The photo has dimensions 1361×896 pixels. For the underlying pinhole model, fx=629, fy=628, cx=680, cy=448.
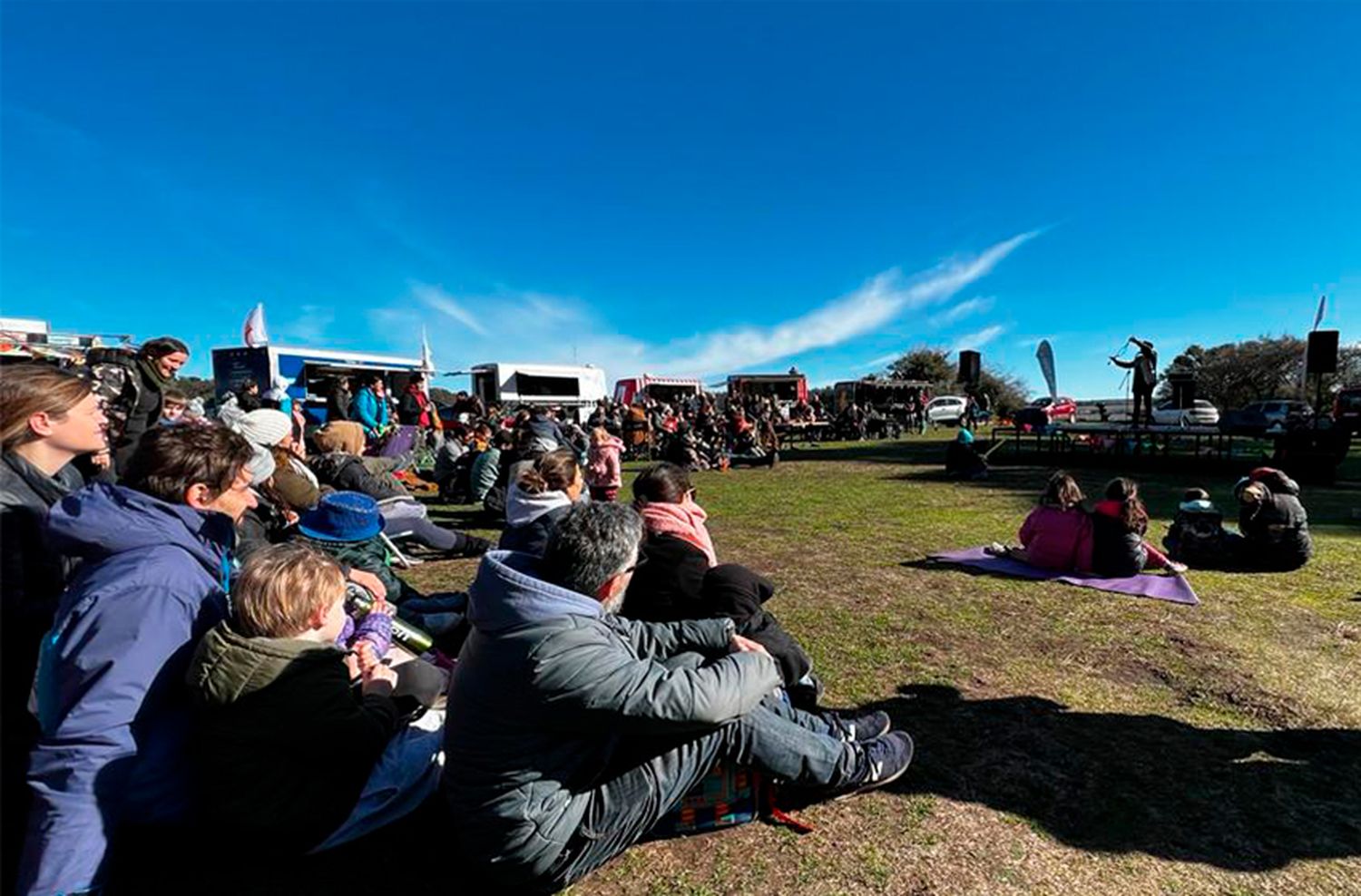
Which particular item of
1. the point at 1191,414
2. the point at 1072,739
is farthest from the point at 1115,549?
the point at 1191,414

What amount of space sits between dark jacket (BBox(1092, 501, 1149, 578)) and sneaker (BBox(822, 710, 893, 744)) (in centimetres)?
347

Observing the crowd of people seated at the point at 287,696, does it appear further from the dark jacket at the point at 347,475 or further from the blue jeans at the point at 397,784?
the dark jacket at the point at 347,475

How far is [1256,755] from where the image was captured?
103 inches

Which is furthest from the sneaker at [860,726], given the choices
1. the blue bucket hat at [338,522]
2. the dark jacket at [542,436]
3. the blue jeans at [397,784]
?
the dark jacket at [542,436]

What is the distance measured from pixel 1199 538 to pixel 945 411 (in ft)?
90.5

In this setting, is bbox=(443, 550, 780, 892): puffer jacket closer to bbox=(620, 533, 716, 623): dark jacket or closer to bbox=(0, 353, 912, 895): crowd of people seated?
bbox=(0, 353, 912, 895): crowd of people seated

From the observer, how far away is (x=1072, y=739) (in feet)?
9.03

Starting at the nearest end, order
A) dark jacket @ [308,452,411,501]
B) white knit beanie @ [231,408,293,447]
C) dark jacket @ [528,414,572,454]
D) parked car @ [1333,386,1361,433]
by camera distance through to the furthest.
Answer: white knit beanie @ [231,408,293,447] → dark jacket @ [308,452,411,501] → dark jacket @ [528,414,572,454] → parked car @ [1333,386,1361,433]

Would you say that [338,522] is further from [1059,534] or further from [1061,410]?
[1061,410]

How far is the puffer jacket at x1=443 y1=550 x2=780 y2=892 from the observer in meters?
1.65

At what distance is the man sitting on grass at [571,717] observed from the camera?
5.45ft

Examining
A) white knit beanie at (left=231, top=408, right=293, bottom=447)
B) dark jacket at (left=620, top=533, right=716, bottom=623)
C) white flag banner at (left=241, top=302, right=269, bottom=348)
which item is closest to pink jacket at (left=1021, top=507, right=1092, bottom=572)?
dark jacket at (left=620, top=533, right=716, bottom=623)

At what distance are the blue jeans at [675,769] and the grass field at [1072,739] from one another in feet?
0.54

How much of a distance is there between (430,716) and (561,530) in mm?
1370
